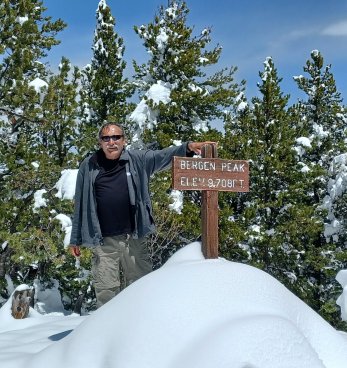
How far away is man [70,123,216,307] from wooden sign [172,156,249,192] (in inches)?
10.2

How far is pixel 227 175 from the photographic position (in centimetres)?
403

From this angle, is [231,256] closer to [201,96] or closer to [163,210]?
[163,210]

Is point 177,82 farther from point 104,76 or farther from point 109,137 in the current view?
point 109,137

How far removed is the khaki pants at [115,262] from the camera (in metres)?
4.32

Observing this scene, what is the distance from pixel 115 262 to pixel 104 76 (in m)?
17.9

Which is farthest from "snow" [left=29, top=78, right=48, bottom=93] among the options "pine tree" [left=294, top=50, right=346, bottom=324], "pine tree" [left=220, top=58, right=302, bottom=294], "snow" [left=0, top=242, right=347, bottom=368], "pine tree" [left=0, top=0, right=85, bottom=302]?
"pine tree" [left=294, top=50, right=346, bottom=324]

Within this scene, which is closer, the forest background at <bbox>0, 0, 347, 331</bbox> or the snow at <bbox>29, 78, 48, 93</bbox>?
the snow at <bbox>29, 78, 48, 93</bbox>

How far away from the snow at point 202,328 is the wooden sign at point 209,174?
0.71m

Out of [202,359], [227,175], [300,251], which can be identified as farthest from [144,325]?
[300,251]

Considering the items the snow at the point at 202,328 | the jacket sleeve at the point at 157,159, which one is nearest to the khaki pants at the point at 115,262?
the jacket sleeve at the point at 157,159

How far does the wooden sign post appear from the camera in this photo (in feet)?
12.5

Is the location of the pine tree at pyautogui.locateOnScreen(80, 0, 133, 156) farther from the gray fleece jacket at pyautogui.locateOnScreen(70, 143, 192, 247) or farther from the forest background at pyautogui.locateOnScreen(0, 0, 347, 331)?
the gray fleece jacket at pyautogui.locateOnScreen(70, 143, 192, 247)

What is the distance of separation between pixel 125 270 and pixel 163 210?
31.7 ft

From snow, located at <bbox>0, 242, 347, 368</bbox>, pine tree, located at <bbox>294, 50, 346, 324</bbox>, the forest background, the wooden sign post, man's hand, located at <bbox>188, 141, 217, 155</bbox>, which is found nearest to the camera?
snow, located at <bbox>0, 242, 347, 368</bbox>
